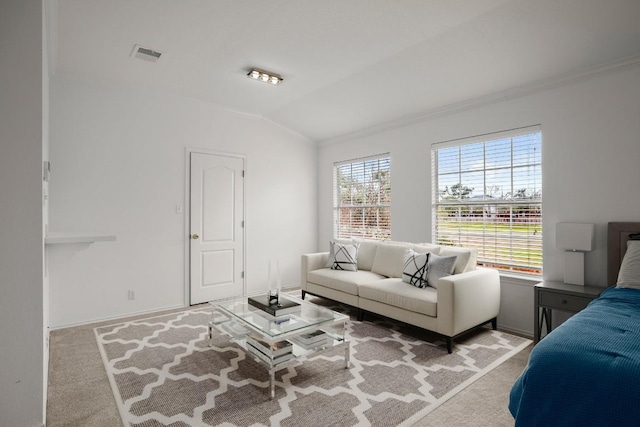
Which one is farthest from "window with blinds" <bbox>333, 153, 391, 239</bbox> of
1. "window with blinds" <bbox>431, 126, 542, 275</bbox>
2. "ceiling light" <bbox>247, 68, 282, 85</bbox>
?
"ceiling light" <bbox>247, 68, 282, 85</bbox>

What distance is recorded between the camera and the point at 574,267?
3127 mm

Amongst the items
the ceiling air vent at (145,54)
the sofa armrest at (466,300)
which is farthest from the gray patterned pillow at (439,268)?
the ceiling air vent at (145,54)

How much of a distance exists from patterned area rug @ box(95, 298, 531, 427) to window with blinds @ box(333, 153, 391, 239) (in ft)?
6.41

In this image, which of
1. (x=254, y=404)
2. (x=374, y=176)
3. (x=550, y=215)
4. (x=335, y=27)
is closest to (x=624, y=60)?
(x=550, y=215)

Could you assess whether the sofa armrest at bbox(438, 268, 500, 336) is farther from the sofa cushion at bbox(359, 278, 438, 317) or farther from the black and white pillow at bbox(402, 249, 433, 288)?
the black and white pillow at bbox(402, 249, 433, 288)

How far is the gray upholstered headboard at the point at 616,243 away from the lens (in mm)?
2847

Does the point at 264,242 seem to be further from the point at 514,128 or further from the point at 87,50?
the point at 514,128

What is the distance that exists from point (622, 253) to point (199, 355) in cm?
364

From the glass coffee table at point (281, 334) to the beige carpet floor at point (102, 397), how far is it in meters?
0.87

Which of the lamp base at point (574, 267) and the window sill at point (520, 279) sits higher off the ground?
the lamp base at point (574, 267)

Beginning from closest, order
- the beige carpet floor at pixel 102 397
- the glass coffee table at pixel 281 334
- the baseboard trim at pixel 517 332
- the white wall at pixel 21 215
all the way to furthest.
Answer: the white wall at pixel 21 215 → the beige carpet floor at pixel 102 397 → the glass coffee table at pixel 281 334 → the baseboard trim at pixel 517 332

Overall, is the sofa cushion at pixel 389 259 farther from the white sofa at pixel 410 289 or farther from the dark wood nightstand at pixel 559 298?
the dark wood nightstand at pixel 559 298

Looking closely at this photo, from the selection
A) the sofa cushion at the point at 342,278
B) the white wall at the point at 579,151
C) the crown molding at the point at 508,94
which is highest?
the crown molding at the point at 508,94

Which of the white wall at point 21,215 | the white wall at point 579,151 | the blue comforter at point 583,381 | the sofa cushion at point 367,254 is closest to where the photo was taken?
the blue comforter at point 583,381
